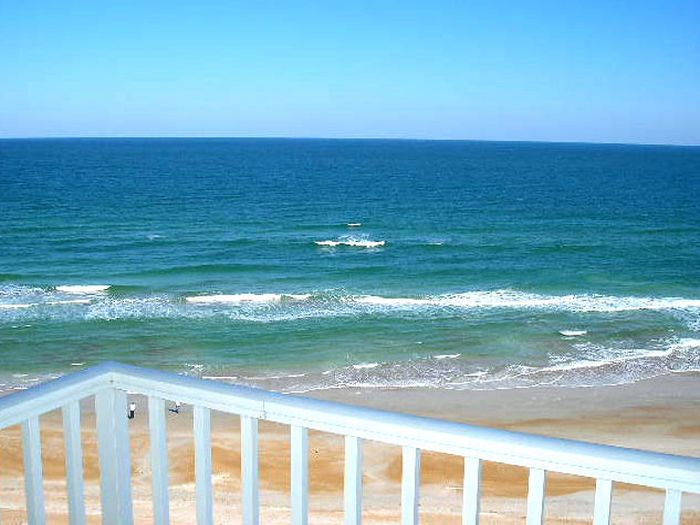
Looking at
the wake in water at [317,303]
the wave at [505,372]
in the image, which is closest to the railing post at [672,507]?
the wave at [505,372]

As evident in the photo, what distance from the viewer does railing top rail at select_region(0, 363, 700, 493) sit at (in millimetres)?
1534

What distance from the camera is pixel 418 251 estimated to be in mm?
29141

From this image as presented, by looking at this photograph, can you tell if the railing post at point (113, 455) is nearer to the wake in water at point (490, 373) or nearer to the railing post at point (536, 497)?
the railing post at point (536, 497)

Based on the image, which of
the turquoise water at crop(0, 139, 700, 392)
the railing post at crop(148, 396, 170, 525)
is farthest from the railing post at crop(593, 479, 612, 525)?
the turquoise water at crop(0, 139, 700, 392)

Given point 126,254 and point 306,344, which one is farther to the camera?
point 126,254

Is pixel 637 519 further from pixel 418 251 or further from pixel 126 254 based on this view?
pixel 126 254

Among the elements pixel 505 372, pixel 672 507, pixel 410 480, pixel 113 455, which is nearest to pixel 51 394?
pixel 113 455

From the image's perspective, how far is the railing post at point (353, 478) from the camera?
181 cm

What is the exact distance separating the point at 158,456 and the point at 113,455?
0.16 meters

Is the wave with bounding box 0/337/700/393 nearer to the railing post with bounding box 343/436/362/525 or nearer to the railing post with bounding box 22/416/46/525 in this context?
the railing post with bounding box 22/416/46/525

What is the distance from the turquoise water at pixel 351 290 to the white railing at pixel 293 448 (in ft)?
39.8

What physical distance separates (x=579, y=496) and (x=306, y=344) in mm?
9079

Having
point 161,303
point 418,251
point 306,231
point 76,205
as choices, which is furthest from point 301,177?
point 161,303

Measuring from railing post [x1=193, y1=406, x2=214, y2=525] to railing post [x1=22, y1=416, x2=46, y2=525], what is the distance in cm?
41
